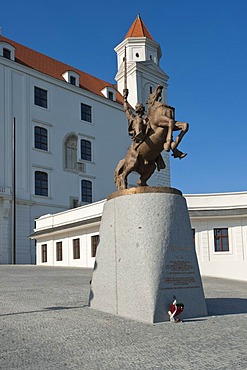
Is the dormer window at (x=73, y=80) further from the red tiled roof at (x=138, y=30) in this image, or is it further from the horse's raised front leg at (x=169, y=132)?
the horse's raised front leg at (x=169, y=132)

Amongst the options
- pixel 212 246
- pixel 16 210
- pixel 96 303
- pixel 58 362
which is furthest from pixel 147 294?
pixel 16 210

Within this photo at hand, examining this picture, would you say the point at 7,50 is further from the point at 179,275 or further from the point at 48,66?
the point at 179,275

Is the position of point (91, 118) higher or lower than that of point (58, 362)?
higher

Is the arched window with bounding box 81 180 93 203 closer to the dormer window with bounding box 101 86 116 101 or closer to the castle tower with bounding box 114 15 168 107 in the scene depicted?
the dormer window with bounding box 101 86 116 101

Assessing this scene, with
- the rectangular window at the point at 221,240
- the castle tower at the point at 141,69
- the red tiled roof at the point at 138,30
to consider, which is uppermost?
the red tiled roof at the point at 138,30

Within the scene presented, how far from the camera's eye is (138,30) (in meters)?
58.7

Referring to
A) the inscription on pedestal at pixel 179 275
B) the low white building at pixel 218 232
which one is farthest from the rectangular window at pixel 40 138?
the inscription on pedestal at pixel 179 275

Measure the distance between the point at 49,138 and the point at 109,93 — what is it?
11.0 m

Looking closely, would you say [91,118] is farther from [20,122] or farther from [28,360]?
[28,360]

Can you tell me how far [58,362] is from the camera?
6523 millimetres

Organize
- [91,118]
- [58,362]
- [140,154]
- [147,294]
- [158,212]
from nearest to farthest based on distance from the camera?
[58,362]
[147,294]
[158,212]
[140,154]
[91,118]

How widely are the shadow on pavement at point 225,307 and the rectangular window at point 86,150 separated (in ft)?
113

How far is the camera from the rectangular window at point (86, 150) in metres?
47.0

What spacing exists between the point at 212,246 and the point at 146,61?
104 ft
